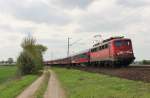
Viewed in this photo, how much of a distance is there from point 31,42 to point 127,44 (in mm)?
40270

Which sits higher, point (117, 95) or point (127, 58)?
point (127, 58)

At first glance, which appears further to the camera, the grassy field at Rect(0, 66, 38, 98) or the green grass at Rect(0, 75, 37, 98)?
the grassy field at Rect(0, 66, 38, 98)

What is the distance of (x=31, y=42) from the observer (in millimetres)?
84812

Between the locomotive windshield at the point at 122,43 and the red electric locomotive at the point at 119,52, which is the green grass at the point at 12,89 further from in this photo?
the locomotive windshield at the point at 122,43

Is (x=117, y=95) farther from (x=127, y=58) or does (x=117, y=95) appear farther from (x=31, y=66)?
(x=31, y=66)

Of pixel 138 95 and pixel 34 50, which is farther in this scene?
pixel 34 50

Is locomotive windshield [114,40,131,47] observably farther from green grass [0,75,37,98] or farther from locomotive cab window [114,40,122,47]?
green grass [0,75,37,98]

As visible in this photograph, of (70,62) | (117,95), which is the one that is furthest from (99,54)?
(70,62)

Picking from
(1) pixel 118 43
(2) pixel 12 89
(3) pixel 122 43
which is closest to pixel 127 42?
(3) pixel 122 43

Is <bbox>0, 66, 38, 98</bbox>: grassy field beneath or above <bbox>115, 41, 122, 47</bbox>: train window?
beneath

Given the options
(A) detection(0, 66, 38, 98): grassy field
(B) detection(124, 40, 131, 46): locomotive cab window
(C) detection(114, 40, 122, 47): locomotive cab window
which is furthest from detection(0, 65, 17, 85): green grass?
(B) detection(124, 40, 131, 46): locomotive cab window

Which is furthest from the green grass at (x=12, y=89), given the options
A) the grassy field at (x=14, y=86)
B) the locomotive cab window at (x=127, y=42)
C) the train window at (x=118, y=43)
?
the locomotive cab window at (x=127, y=42)

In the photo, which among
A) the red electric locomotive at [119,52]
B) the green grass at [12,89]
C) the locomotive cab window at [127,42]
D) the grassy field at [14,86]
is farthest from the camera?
the locomotive cab window at [127,42]

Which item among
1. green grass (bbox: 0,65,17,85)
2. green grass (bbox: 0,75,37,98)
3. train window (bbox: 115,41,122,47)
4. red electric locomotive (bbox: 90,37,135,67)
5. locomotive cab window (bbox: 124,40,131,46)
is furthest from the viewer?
green grass (bbox: 0,65,17,85)
